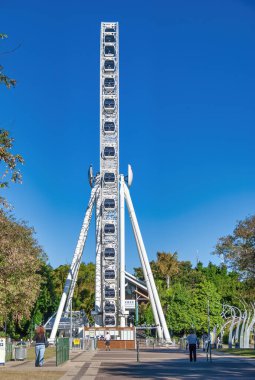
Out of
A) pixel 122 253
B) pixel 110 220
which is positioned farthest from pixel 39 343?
pixel 122 253

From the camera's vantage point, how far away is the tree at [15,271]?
136 feet

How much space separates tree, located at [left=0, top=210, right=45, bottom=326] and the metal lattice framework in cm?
1358

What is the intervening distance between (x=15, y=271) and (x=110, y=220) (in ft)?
123

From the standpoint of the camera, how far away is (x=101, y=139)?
8338 cm

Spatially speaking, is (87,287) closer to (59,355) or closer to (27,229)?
(27,229)

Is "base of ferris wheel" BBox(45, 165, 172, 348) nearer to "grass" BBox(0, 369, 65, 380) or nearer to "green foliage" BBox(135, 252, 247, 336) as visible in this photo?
"green foliage" BBox(135, 252, 247, 336)

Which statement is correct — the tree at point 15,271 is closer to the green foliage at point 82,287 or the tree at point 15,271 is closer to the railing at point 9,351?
the railing at point 9,351

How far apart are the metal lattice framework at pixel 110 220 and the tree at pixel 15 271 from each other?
1358 centimetres

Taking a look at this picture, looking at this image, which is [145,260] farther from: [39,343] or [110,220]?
[39,343]

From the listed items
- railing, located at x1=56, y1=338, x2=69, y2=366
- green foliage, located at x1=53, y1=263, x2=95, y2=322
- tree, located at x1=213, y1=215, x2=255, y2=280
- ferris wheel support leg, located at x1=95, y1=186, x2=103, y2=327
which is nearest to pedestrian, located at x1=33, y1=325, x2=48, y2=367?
railing, located at x1=56, y1=338, x2=69, y2=366

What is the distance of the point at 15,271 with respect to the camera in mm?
44062

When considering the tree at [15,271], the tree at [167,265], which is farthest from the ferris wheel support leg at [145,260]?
the tree at [167,265]

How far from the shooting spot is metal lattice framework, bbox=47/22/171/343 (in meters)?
81.4

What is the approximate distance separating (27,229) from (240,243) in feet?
89.8
